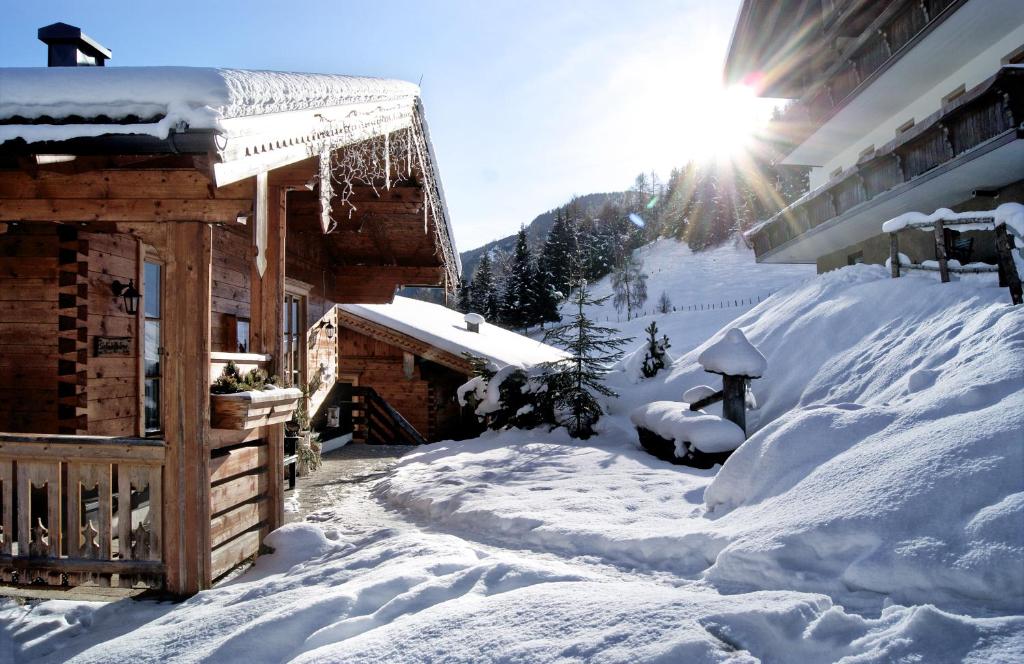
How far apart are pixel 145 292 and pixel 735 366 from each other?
749cm

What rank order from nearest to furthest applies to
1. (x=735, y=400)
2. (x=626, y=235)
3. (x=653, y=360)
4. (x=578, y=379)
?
(x=735, y=400), (x=578, y=379), (x=653, y=360), (x=626, y=235)

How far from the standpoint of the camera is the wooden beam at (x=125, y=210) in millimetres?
3859

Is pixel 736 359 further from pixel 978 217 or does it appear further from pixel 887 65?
pixel 887 65

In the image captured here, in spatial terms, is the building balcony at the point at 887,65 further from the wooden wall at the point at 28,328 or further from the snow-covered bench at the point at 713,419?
the wooden wall at the point at 28,328

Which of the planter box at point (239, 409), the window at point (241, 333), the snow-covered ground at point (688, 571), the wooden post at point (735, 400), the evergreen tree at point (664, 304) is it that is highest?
the evergreen tree at point (664, 304)

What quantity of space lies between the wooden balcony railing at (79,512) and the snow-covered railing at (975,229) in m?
9.50

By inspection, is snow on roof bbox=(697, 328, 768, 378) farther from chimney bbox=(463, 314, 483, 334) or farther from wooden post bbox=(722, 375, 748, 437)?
chimney bbox=(463, 314, 483, 334)

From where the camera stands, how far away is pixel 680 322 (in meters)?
40.6

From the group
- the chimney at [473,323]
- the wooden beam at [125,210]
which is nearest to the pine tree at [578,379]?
the wooden beam at [125,210]

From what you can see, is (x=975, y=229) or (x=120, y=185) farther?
(x=975, y=229)

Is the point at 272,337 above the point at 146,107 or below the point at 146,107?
below

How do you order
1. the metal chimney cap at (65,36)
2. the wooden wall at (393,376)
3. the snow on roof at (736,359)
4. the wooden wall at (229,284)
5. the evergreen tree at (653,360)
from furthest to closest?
the wooden wall at (393,376)
the evergreen tree at (653,360)
the snow on roof at (736,359)
the wooden wall at (229,284)
the metal chimney cap at (65,36)

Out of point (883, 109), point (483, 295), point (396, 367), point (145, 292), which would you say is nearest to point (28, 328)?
point (145, 292)

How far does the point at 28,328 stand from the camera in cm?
531
